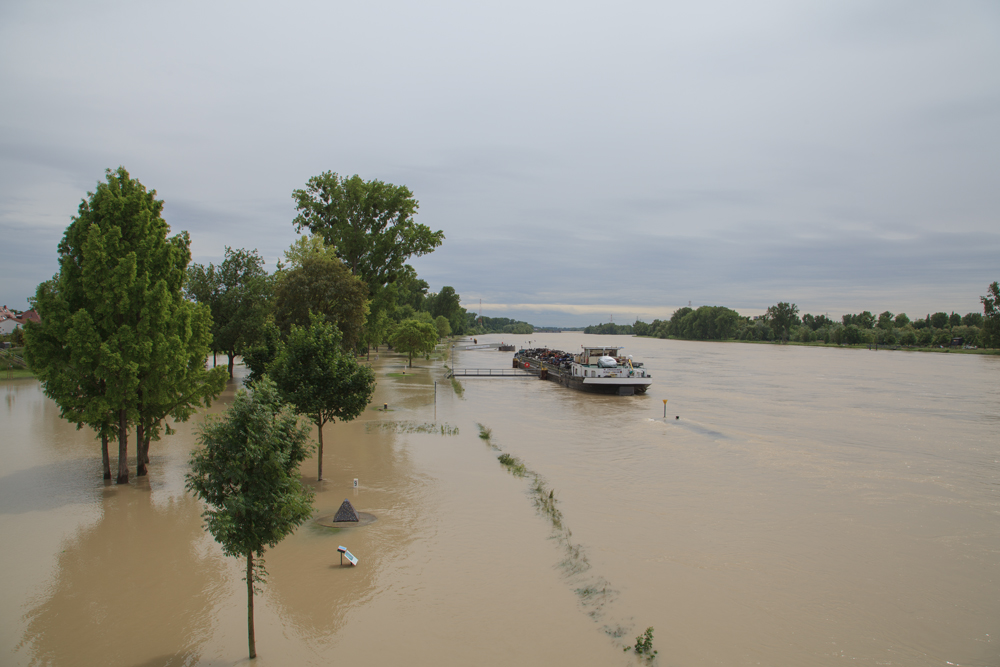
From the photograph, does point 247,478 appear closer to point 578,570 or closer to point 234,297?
point 578,570

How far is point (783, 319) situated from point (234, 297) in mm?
174142

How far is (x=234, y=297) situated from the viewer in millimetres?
36656

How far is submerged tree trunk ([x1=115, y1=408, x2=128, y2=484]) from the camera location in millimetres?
15289

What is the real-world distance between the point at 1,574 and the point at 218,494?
6.39 metres

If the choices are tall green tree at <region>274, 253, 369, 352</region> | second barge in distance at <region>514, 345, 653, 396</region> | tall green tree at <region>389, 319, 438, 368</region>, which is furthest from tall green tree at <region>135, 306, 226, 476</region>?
tall green tree at <region>389, 319, 438, 368</region>

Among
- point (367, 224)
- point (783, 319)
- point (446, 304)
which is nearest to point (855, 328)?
point (783, 319)

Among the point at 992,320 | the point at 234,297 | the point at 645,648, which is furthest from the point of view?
the point at 992,320

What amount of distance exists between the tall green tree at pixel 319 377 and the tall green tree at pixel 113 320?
3.02 metres

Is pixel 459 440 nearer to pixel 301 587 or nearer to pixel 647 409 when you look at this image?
pixel 301 587

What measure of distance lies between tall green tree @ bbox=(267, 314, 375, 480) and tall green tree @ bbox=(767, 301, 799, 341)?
180m

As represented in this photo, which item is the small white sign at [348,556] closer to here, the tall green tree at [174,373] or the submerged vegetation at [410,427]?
the tall green tree at [174,373]

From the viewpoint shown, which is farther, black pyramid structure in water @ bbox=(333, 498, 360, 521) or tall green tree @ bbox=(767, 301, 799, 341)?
tall green tree @ bbox=(767, 301, 799, 341)

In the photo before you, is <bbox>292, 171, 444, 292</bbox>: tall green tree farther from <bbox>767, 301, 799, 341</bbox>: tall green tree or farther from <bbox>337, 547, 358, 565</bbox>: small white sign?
<bbox>767, 301, 799, 341</bbox>: tall green tree

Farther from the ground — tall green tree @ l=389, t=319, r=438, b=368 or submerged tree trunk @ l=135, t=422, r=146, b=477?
tall green tree @ l=389, t=319, r=438, b=368
